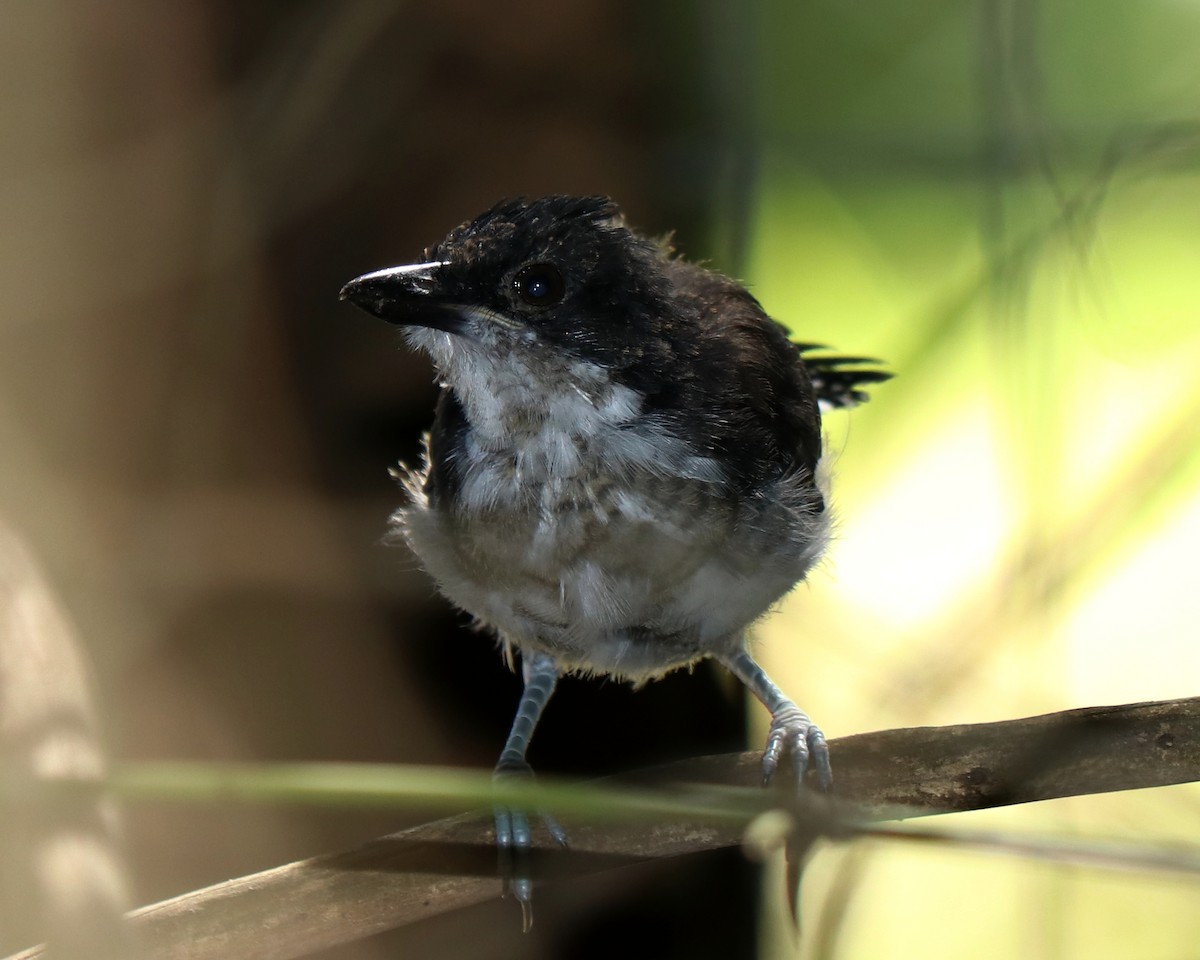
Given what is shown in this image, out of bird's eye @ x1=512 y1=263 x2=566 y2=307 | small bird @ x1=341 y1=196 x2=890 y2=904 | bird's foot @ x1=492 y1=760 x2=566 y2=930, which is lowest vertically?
bird's foot @ x1=492 y1=760 x2=566 y2=930

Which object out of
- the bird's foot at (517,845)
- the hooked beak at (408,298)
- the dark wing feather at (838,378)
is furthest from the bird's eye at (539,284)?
the dark wing feather at (838,378)

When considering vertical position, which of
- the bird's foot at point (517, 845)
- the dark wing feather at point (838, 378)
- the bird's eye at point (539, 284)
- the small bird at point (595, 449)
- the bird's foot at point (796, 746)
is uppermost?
the dark wing feather at point (838, 378)

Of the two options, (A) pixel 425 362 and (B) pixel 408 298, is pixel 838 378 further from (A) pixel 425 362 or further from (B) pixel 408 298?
(B) pixel 408 298

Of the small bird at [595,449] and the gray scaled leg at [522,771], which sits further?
the small bird at [595,449]

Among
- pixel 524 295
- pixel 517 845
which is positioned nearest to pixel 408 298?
pixel 524 295

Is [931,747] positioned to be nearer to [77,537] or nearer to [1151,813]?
[1151,813]

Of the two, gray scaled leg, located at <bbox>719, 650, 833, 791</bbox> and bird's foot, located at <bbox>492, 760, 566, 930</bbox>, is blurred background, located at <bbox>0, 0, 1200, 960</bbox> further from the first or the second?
bird's foot, located at <bbox>492, 760, 566, 930</bbox>

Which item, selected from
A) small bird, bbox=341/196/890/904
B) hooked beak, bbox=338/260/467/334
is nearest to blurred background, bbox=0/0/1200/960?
small bird, bbox=341/196/890/904

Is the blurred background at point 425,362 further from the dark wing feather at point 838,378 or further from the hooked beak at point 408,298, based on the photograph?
the hooked beak at point 408,298
